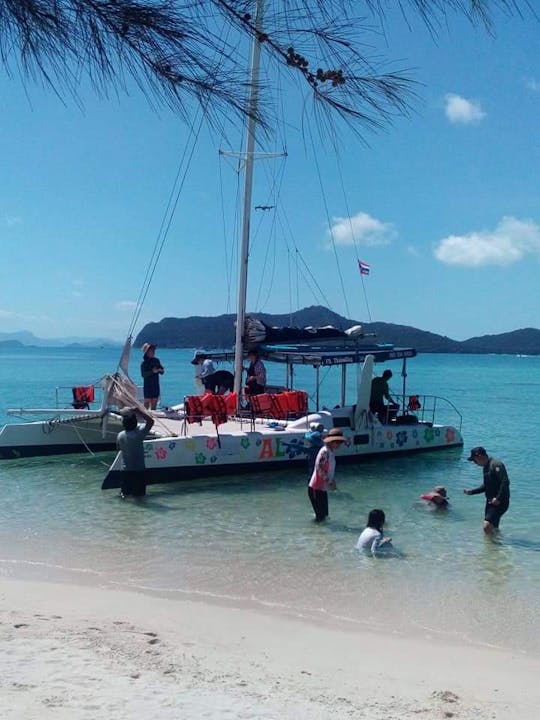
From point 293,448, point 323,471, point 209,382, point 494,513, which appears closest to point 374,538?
point 323,471

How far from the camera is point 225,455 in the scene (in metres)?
15.6

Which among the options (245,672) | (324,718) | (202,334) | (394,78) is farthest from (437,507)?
(202,334)

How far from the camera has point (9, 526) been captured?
12.1 metres

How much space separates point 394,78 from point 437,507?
10.2m

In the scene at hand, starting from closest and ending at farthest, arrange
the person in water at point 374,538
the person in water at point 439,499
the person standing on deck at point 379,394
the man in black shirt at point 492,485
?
the person in water at point 374,538
the man in black shirt at point 492,485
the person in water at point 439,499
the person standing on deck at point 379,394

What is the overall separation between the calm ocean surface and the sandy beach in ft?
1.98

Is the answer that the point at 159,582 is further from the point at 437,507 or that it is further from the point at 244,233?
the point at 244,233

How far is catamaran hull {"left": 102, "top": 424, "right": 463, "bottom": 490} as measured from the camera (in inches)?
581

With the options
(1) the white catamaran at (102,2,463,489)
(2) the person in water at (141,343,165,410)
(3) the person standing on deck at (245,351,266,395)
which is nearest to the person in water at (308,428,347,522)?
(1) the white catamaran at (102,2,463,489)

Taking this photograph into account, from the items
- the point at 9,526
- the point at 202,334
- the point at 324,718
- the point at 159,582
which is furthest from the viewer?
the point at 202,334

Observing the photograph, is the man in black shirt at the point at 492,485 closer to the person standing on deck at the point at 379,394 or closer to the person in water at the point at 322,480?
the person in water at the point at 322,480

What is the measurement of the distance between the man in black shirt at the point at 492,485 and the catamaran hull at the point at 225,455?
541 centimetres

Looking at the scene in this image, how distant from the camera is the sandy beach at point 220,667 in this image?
16.7 feet

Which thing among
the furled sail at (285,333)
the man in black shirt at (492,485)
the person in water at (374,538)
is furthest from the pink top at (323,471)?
the furled sail at (285,333)
